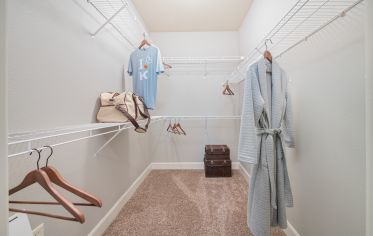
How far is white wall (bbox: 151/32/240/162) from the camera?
3217 mm

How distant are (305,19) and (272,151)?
0.85m

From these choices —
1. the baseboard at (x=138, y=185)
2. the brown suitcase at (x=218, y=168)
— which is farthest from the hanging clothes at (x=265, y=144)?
the brown suitcase at (x=218, y=168)

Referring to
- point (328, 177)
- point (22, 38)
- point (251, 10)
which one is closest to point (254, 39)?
point (251, 10)

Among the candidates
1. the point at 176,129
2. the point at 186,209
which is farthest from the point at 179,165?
the point at 186,209

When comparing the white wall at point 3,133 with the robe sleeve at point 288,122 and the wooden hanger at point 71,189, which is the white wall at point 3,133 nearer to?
the wooden hanger at point 71,189

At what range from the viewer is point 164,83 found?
3.24 m

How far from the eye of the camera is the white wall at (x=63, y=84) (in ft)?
2.84

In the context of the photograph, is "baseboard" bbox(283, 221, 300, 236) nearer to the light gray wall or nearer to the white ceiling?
the light gray wall

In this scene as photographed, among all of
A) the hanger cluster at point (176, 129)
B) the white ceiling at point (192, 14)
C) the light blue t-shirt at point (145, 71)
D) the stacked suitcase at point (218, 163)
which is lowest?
the stacked suitcase at point (218, 163)

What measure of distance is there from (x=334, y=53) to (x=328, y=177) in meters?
0.71

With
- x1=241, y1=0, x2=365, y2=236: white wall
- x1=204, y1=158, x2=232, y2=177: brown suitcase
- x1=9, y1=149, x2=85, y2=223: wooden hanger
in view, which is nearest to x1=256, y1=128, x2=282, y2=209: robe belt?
x1=241, y1=0, x2=365, y2=236: white wall

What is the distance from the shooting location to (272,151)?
122cm

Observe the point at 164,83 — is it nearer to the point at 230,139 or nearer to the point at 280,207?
Result: the point at 230,139

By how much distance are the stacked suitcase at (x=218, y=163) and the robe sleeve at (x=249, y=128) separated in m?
1.66
